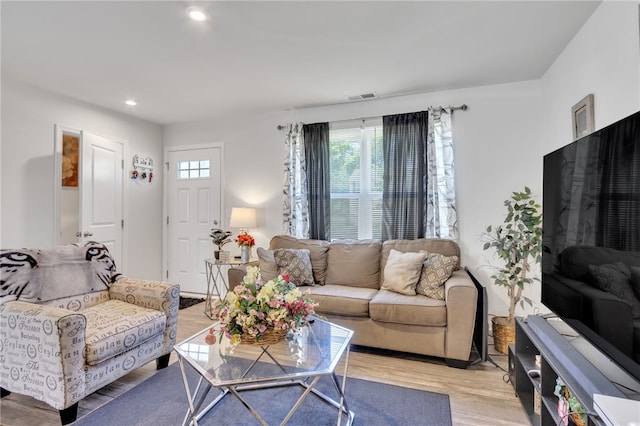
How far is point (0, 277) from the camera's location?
6.48 ft

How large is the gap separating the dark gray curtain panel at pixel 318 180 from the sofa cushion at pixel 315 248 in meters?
0.23

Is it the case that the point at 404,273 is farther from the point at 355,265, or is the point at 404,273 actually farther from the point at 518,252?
the point at 518,252

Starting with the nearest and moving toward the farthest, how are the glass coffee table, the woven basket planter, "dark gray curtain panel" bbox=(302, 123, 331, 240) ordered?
the glass coffee table < the woven basket planter < "dark gray curtain panel" bbox=(302, 123, 331, 240)

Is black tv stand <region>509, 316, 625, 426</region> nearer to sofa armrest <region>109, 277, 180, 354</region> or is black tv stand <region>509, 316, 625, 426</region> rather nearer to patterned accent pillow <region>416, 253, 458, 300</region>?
patterned accent pillow <region>416, 253, 458, 300</region>

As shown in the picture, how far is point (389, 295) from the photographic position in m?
2.77

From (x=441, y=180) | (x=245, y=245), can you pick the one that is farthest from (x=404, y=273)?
(x=245, y=245)

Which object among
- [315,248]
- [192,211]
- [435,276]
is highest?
[192,211]

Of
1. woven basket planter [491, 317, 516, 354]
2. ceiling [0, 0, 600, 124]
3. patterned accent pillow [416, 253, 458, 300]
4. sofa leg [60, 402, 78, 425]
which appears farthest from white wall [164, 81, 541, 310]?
sofa leg [60, 402, 78, 425]

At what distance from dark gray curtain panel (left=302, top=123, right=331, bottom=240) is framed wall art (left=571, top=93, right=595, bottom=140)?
2268mm

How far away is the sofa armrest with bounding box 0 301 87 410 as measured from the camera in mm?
1743

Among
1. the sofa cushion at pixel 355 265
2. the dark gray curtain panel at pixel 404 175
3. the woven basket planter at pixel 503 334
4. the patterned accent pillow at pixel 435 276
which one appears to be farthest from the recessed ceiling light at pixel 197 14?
the woven basket planter at pixel 503 334

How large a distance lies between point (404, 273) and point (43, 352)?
251cm

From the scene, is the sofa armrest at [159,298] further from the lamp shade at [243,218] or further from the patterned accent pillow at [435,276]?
the patterned accent pillow at [435,276]

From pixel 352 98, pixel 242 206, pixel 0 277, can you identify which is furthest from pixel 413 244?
pixel 0 277
